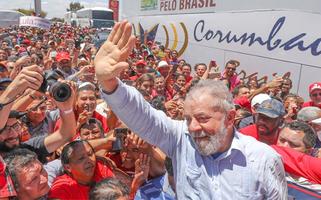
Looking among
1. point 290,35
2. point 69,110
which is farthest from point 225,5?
point 69,110

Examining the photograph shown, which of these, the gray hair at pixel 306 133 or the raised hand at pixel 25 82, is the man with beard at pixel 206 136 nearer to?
the raised hand at pixel 25 82

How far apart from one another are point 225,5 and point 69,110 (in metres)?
8.97

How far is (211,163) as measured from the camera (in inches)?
64.4

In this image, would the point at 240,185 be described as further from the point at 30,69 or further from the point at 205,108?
the point at 30,69

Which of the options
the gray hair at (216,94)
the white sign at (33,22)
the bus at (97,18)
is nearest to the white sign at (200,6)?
the white sign at (33,22)

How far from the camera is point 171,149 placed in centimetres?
174

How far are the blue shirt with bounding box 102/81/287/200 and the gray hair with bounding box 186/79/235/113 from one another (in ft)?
0.54

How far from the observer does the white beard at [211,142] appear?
156 centimetres

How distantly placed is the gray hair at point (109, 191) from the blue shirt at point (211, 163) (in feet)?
2.02

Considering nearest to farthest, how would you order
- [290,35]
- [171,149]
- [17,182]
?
[171,149], [17,182], [290,35]

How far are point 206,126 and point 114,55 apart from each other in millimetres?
494

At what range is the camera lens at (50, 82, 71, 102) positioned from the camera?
2264 mm

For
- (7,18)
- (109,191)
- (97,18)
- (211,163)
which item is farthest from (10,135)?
(97,18)

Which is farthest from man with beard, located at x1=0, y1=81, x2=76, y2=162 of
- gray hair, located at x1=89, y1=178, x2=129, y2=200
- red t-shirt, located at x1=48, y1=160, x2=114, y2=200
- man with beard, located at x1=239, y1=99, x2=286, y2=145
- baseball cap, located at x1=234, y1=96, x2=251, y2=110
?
baseball cap, located at x1=234, y1=96, x2=251, y2=110
